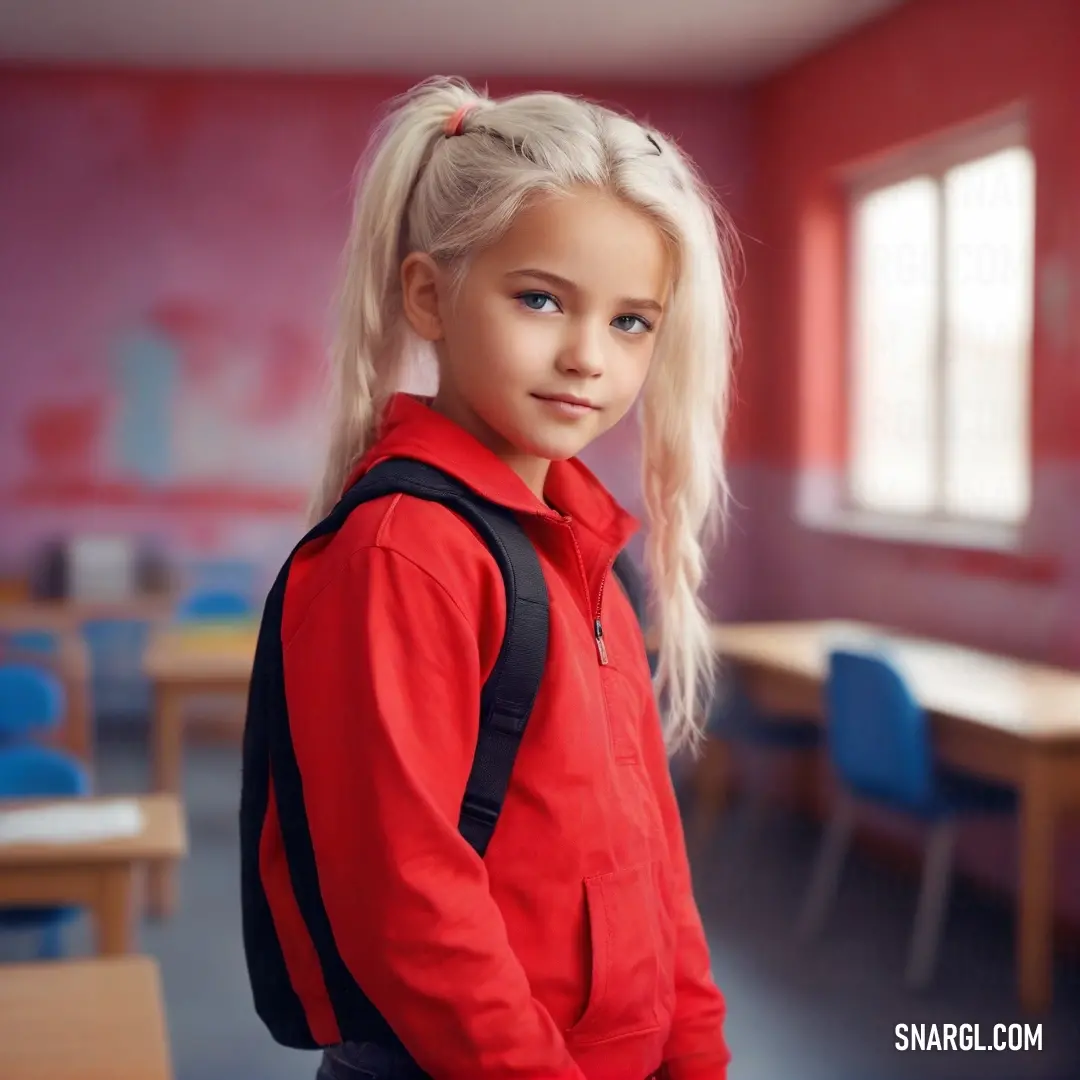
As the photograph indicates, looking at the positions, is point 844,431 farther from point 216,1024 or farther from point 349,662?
point 349,662

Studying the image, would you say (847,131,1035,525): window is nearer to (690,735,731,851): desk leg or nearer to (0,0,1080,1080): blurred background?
(0,0,1080,1080): blurred background

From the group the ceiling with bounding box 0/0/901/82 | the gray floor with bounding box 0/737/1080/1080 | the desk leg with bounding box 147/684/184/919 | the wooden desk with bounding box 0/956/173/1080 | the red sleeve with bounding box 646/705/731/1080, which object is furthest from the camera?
the ceiling with bounding box 0/0/901/82

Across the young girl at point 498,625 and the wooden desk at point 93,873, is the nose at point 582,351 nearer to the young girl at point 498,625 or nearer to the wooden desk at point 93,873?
the young girl at point 498,625

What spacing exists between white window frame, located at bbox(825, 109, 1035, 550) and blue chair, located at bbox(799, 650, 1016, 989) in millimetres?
792

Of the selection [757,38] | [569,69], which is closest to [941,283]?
[757,38]

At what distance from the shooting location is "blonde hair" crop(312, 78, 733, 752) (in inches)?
37.5

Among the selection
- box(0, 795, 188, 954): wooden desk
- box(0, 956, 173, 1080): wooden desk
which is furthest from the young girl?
box(0, 795, 188, 954): wooden desk

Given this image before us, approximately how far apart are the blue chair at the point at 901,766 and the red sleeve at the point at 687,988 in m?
2.31

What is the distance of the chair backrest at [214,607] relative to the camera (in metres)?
5.09

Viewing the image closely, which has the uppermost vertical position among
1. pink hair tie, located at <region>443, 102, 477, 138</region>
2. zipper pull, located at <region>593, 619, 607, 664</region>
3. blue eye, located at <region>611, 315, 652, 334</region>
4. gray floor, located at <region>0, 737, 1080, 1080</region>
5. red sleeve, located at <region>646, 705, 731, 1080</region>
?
pink hair tie, located at <region>443, 102, 477, 138</region>

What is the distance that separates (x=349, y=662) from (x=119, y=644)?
5.55 metres

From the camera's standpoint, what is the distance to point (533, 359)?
94 centimetres

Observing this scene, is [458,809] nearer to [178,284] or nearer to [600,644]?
[600,644]

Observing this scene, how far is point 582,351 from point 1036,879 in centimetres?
265
